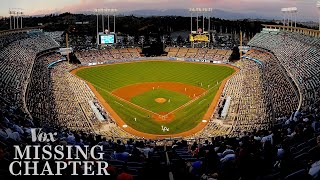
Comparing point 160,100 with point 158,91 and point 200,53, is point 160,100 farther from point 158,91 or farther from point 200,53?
point 200,53

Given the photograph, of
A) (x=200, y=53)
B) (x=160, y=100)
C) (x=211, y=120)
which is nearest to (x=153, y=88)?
(x=160, y=100)

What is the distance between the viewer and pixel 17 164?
30.5 feet

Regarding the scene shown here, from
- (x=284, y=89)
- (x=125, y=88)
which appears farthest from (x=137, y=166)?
(x=125, y=88)

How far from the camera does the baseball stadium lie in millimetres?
10656

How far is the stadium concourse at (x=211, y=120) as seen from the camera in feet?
30.9

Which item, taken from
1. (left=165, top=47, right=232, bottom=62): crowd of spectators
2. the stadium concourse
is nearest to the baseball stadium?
the stadium concourse

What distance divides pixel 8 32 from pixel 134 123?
3916cm

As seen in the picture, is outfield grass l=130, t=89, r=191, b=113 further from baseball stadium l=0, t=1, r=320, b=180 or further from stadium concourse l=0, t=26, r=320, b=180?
stadium concourse l=0, t=26, r=320, b=180

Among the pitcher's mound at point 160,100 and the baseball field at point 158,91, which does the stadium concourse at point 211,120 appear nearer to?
the baseball field at point 158,91

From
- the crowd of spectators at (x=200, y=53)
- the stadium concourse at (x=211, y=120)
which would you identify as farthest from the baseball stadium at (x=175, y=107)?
the crowd of spectators at (x=200, y=53)

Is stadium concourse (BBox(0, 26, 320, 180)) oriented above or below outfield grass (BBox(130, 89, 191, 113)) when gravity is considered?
above

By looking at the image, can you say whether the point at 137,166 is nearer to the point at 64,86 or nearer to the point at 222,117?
the point at 222,117

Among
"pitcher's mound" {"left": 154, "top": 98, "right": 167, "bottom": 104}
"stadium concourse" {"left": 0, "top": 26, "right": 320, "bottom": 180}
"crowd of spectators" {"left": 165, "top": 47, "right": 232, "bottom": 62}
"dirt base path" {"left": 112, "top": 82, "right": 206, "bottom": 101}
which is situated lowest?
"pitcher's mound" {"left": 154, "top": 98, "right": 167, "bottom": 104}

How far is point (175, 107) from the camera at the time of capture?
39750mm
